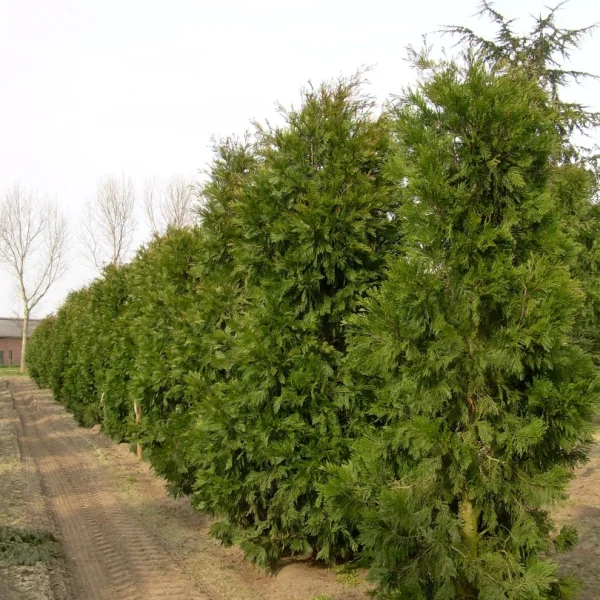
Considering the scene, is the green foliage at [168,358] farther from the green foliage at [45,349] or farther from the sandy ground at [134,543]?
the green foliage at [45,349]

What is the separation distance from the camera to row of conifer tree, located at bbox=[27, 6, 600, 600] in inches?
161

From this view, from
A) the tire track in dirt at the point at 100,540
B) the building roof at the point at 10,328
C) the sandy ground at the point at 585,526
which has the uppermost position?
the building roof at the point at 10,328

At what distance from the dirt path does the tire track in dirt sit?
0.01 meters

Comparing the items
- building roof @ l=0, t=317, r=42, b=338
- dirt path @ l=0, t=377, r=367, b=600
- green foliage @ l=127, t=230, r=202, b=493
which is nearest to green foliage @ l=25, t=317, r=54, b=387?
dirt path @ l=0, t=377, r=367, b=600

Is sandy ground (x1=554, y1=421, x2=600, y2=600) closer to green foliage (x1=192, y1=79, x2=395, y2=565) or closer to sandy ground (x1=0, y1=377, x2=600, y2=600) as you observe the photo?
sandy ground (x1=0, y1=377, x2=600, y2=600)

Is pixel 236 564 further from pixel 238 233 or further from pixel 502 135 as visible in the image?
pixel 502 135

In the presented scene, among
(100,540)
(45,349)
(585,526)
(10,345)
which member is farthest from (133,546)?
(10,345)

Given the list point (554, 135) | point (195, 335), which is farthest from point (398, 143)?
point (195, 335)

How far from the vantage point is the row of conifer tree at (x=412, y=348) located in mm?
4078

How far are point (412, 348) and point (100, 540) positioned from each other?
6.08 m

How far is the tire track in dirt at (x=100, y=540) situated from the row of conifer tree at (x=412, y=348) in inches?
33.3

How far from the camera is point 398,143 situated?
15.4ft

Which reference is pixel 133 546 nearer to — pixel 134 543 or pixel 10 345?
pixel 134 543

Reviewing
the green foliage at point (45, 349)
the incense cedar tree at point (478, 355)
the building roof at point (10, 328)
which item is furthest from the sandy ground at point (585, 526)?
the building roof at point (10, 328)
